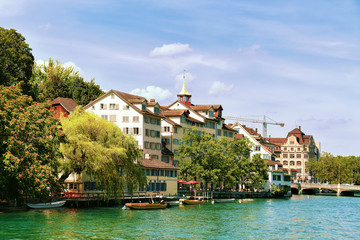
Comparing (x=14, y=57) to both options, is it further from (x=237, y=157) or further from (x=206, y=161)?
(x=237, y=157)

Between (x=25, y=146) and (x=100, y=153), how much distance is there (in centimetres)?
1366

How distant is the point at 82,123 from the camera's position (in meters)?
73.2

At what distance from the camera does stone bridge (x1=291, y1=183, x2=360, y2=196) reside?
558ft

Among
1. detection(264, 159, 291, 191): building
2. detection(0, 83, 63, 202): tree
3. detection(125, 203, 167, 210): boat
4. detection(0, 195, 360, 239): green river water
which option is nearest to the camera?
detection(0, 195, 360, 239): green river water

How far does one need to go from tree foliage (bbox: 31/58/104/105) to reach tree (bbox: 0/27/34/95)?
36.7 metres

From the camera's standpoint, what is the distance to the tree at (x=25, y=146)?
57594mm

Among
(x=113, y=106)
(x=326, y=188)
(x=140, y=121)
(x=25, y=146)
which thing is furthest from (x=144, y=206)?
(x=326, y=188)

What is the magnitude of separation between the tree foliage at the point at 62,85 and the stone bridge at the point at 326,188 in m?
82.7

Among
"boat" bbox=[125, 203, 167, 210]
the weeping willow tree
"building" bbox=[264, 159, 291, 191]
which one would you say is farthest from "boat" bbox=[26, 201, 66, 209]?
"building" bbox=[264, 159, 291, 191]

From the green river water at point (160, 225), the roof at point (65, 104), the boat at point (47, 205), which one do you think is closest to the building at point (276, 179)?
the roof at point (65, 104)

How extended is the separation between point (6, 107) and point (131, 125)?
4671 cm

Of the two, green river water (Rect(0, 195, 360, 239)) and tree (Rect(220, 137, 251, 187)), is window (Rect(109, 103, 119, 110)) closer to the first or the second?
tree (Rect(220, 137, 251, 187))

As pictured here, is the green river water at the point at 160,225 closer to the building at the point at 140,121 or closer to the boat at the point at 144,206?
the boat at the point at 144,206

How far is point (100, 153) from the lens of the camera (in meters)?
70.9
